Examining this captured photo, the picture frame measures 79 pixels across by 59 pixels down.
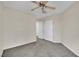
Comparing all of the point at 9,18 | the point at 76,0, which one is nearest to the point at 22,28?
the point at 9,18

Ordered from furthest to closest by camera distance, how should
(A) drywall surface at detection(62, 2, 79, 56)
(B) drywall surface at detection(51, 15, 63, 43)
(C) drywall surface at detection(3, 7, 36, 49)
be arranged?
1. (B) drywall surface at detection(51, 15, 63, 43)
2. (C) drywall surface at detection(3, 7, 36, 49)
3. (A) drywall surface at detection(62, 2, 79, 56)

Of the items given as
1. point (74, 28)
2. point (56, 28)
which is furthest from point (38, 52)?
point (56, 28)

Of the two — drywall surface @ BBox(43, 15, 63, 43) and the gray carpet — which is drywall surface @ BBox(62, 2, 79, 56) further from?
drywall surface @ BBox(43, 15, 63, 43)

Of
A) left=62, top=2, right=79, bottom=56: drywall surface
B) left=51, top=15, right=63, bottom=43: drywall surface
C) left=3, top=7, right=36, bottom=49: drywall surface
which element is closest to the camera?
left=62, top=2, right=79, bottom=56: drywall surface

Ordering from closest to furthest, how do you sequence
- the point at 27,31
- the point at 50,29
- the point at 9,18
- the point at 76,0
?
the point at 76,0 → the point at 9,18 → the point at 27,31 → the point at 50,29

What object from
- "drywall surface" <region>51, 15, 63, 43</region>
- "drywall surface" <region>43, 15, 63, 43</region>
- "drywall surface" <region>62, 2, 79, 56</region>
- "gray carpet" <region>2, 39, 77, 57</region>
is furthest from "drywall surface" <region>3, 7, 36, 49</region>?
"drywall surface" <region>62, 2, 79, 56</region>

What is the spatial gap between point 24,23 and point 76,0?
366cm

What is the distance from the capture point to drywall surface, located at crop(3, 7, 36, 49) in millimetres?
4644

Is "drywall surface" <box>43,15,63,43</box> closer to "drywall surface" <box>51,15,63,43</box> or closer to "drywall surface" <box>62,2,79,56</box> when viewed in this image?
"drywall surface" <box>51,15,63,43</box>

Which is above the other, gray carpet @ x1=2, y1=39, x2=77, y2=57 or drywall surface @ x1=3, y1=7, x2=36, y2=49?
drywall surface @ x1=3, y1=7, x2=36, y2=49

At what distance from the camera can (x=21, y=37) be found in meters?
5.81

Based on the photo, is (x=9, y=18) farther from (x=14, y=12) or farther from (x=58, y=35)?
(x=58, y=35)

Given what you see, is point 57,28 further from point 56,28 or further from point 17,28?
point 17,28

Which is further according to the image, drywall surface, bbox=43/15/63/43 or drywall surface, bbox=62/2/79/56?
drywall surface, bbox=43/15/63/43
